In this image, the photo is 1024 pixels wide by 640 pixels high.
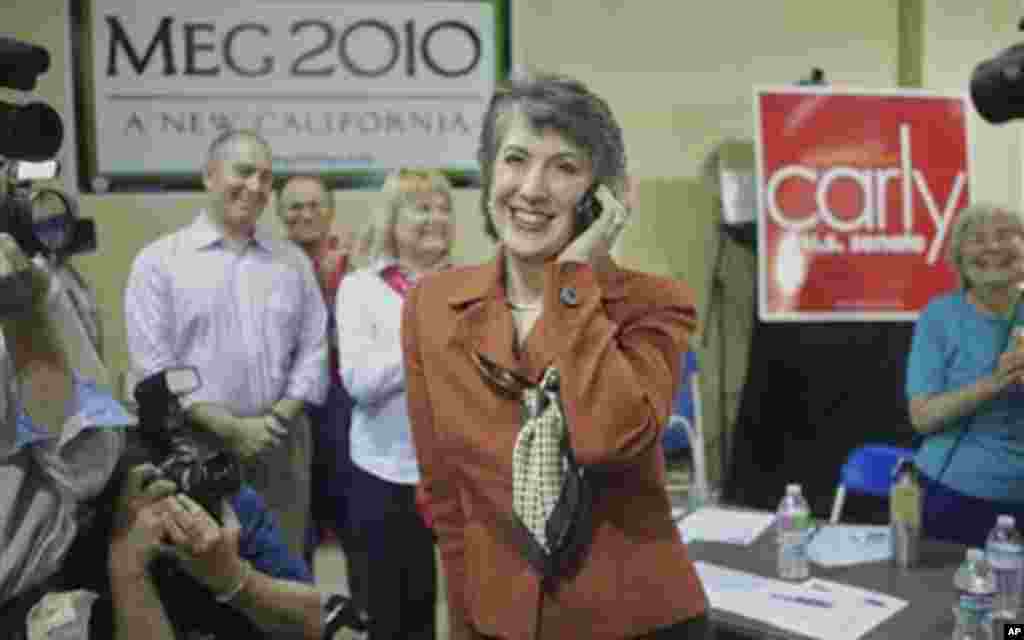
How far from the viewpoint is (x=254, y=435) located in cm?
277

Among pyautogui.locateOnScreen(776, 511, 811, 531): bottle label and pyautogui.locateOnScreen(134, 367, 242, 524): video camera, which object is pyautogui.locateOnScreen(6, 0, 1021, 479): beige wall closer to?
pyautogui.locateOnScreen(776, 511, 811, 531): bottle label

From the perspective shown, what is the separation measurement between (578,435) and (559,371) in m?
0.08

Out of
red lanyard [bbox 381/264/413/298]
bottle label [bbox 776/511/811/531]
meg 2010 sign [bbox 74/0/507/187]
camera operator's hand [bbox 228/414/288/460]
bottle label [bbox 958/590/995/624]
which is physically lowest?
bottle label [bbox 958/590/995/624]

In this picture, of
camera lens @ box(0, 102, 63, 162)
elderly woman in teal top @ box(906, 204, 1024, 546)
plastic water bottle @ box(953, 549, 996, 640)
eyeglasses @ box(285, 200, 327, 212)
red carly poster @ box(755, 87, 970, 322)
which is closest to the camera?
camera lens @ box(0, 102, 63, 162)

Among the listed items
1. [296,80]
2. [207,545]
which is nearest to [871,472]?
[207,545]

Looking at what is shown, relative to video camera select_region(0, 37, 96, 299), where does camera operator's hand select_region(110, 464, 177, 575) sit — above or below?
below

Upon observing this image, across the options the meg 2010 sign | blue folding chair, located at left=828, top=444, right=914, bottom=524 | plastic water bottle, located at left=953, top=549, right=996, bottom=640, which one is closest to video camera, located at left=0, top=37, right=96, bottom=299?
plastic water bottle, located at left=953, top=549, right=996, bottom=640

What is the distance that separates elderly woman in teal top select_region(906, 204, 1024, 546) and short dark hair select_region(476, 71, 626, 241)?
155 cm

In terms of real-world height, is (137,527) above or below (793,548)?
above

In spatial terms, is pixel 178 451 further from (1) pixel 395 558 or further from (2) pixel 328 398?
(2) pixel 328 398

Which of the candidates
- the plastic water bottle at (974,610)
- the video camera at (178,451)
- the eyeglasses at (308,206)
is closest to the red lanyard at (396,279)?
the eyeglasses at (308,206)

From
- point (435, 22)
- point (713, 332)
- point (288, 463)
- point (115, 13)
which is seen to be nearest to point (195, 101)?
point (115, 13)

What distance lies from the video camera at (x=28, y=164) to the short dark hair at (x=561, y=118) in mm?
524

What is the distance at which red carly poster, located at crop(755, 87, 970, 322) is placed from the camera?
3.99 meters
